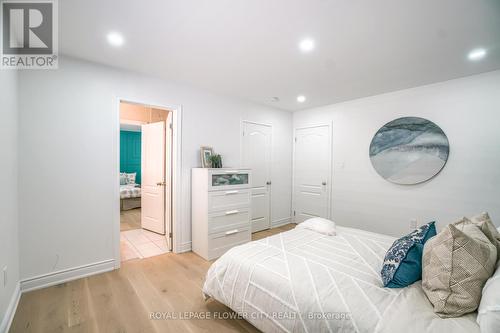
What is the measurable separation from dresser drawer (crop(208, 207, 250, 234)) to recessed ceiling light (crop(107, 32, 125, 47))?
7.19 feet

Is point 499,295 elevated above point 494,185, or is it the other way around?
point 494,185

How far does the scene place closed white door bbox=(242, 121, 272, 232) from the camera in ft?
A: 13.8

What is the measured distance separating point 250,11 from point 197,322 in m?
2.49

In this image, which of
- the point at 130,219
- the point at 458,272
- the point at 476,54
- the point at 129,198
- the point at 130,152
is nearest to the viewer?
the point at 458,272

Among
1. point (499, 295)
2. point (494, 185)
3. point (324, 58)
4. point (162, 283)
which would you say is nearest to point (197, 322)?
point (162, 283)

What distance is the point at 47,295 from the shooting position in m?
2.19

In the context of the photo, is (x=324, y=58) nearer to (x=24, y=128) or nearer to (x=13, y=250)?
(x=24, y=128)

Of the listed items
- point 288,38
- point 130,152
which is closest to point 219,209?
point 288,38

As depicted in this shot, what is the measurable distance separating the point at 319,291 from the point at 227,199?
205 cm

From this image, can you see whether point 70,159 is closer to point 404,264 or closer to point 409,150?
point 404,264

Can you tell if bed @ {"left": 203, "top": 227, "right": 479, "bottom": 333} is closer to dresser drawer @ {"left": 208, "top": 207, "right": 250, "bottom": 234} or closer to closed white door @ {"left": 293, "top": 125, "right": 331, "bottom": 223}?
dresser drawer @ {"left": 208, "top": 207, "right": 250, "bottom": 234}

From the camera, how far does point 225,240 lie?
325 cm

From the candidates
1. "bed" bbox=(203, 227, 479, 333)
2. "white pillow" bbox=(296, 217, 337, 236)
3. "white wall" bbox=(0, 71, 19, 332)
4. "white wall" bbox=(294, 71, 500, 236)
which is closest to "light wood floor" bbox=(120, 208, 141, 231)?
"white wall" bbox=(0, 71, 19, 332)

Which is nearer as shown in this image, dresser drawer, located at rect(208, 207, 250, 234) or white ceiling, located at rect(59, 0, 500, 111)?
white ceiling, located at rect(59, 0, 500, 111)
